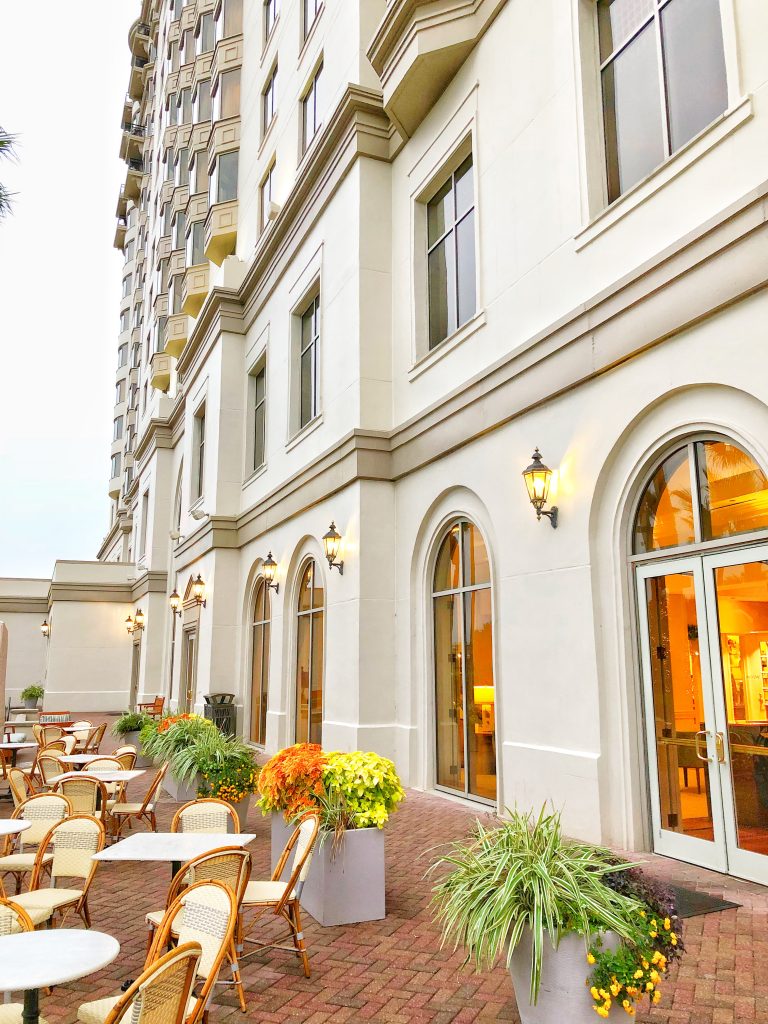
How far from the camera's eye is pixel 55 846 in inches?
237

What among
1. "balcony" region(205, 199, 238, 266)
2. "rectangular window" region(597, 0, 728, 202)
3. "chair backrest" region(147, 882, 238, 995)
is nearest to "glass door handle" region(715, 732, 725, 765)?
"chair backrest" region(147, 882, 238, 995)

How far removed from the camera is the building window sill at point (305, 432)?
1464 centimetres

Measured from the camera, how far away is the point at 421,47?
35.7ft

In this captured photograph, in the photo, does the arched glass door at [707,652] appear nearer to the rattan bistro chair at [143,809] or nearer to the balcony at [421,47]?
the rattan bistro chair at [143,809]

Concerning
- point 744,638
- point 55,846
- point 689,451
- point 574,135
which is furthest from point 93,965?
point 574,135

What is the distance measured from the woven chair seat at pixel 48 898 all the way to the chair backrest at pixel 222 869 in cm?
112

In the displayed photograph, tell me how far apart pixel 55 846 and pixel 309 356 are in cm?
1187

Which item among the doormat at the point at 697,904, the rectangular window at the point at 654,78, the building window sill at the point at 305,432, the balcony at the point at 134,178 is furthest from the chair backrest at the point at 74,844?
the balcony at the point at 134,178

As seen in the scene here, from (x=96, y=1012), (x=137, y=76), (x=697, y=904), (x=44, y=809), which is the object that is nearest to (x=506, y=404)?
(x=697, y=904)

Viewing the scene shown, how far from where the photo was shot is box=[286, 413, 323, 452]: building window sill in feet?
48.0

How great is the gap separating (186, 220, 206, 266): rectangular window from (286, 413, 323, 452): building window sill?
36.9 ft

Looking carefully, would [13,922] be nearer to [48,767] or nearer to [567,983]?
[567,983]

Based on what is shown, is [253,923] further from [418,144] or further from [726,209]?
[418,144]

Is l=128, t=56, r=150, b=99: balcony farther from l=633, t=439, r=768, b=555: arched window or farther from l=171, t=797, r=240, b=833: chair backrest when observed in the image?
l=171, t=797, r=240, b=833: chair backrest
